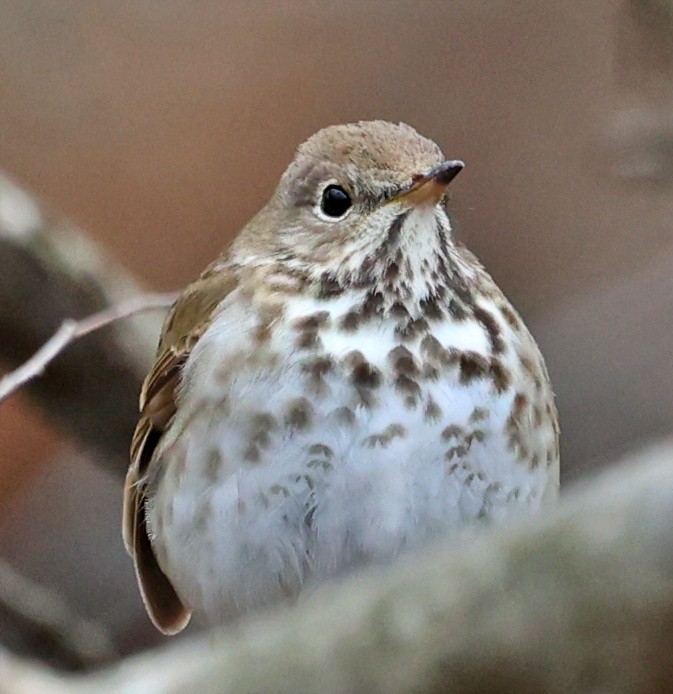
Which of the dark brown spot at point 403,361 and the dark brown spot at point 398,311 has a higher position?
the dark brown spot at point 398,311

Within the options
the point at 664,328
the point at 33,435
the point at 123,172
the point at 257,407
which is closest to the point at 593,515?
the point at 257,407

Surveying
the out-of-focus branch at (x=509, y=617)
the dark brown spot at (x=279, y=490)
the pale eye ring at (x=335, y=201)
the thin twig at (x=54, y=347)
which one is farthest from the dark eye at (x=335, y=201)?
the out-of-focus branch at (x=509, y=617)

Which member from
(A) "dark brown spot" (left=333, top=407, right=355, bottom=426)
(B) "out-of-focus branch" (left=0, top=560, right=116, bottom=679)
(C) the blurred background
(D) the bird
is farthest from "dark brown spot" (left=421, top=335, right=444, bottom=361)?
(C) the blurred background

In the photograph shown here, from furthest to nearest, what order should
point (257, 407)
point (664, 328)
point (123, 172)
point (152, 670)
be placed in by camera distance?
point (123, 172)
point (664, 328)
point (257, 407)
point (152, 670)

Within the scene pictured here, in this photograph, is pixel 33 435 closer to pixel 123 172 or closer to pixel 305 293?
pixel 123 172

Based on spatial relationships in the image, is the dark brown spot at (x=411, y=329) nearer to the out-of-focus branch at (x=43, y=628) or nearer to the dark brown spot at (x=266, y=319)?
the dark brown spot at (x=266, y=319)

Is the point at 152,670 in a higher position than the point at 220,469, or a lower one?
higher
